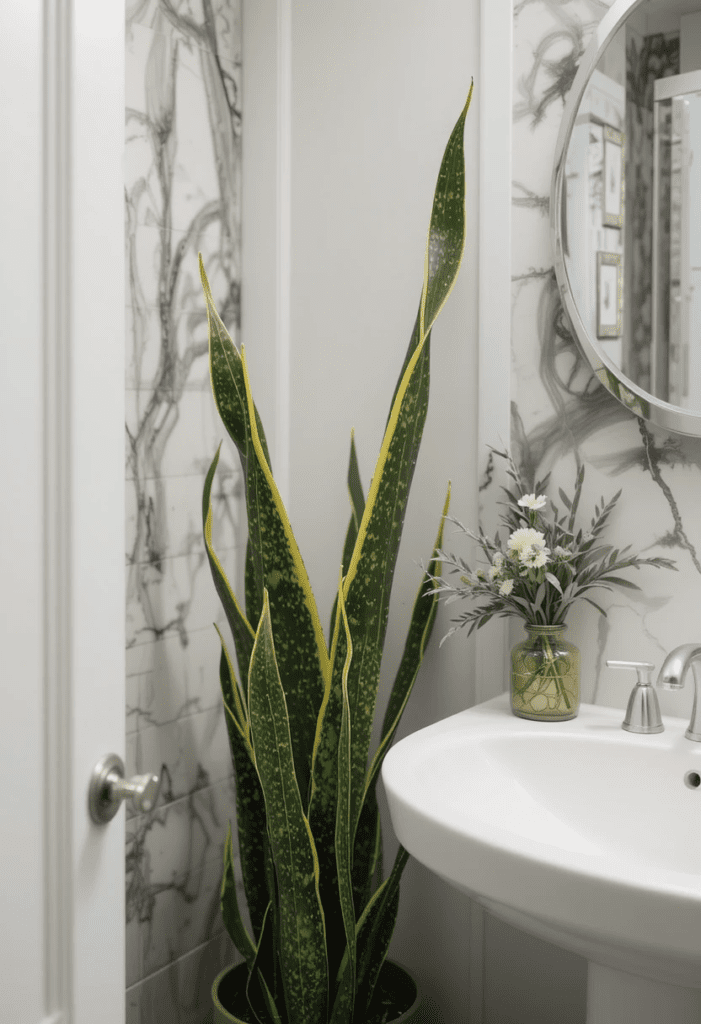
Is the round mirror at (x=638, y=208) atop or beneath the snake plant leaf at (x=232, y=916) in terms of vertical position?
atop

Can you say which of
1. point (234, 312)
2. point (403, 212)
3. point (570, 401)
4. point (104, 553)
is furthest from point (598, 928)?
point (234, 312)


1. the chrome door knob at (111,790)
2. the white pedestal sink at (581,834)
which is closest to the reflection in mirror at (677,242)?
the white pedestal sink at (581,834)

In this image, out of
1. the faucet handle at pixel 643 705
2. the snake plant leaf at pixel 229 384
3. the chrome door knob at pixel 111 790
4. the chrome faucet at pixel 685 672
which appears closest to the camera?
the chrome door knob at pixel 111 790

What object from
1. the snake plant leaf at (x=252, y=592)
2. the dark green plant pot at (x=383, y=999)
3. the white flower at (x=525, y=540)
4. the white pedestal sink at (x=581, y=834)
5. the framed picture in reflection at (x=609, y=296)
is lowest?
the dark green plant pot at (x=383, y=999)

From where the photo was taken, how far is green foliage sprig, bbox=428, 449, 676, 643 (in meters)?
1.26

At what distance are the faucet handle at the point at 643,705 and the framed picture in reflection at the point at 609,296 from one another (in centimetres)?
45

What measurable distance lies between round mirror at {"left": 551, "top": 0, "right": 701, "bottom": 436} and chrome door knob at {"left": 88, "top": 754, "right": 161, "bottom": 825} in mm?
804

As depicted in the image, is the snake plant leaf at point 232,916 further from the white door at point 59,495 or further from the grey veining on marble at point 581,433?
the grey veining on marble at point 581,433

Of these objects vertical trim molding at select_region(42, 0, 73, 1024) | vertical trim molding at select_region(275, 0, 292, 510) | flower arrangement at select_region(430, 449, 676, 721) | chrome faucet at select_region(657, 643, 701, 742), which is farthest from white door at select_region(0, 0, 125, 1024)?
vertical trim molding at select_region(275, 0, 292, 510)

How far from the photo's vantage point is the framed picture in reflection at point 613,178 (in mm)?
1293

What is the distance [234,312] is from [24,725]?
103cm

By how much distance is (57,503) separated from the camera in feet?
2.85

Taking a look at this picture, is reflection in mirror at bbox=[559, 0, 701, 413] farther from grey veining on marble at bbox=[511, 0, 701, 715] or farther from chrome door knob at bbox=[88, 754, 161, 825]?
chrome door knob at bbox=[88, 754, 161, 825]

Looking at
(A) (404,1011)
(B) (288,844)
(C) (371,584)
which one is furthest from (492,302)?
(A) (404,1011)
